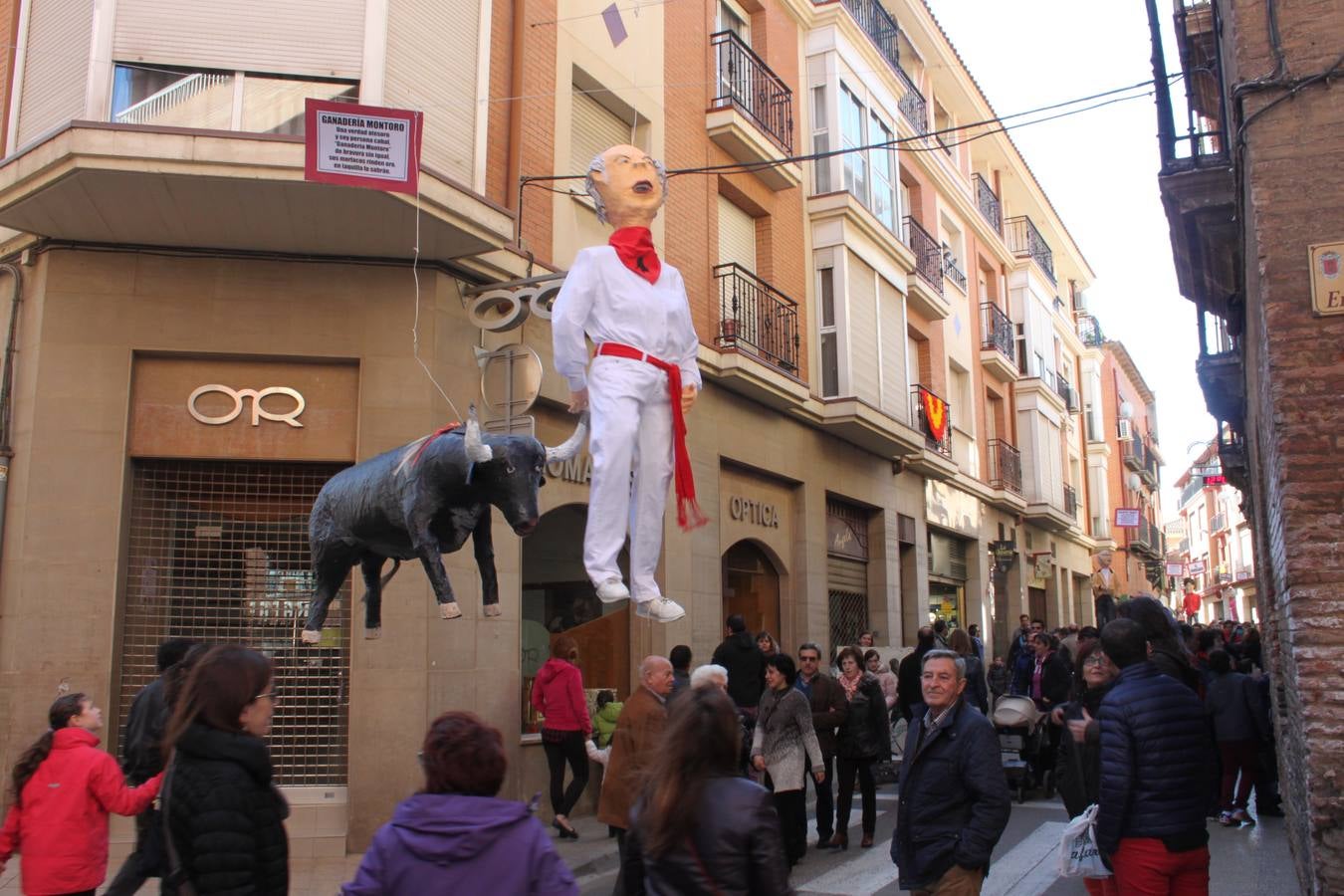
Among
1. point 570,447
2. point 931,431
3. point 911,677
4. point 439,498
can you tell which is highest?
point 931,431

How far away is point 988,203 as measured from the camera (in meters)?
28.4

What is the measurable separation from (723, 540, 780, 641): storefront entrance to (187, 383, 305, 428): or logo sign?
6965 mm

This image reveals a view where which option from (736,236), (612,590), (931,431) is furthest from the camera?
(931,431)

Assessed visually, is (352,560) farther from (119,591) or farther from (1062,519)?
(1062,519)

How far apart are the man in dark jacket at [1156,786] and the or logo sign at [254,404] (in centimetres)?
743

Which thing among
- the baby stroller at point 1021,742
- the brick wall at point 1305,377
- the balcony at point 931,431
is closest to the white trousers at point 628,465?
the brick wall at point 1305,377

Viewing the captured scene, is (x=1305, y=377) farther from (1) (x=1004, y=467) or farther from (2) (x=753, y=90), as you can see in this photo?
(1) (x=1004, y=467)

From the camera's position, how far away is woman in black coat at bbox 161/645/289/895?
3592 millimetres

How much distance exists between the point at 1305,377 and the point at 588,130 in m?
8.57

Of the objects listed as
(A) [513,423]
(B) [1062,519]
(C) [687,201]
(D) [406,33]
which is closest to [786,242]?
(C) [687,201]

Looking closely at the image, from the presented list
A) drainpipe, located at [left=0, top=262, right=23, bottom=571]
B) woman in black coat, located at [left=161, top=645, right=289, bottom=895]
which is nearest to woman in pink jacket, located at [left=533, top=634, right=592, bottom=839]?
drainpipe, located at [left=0, top=262, right=23, bottom=571]

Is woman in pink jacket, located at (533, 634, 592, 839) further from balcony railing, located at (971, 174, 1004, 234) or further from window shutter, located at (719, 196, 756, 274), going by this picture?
balcony railing, located at (971, 174, 1004, 234)

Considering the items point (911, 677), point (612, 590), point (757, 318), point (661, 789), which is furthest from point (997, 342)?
point (661, 789)

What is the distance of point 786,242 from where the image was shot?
1708cm
